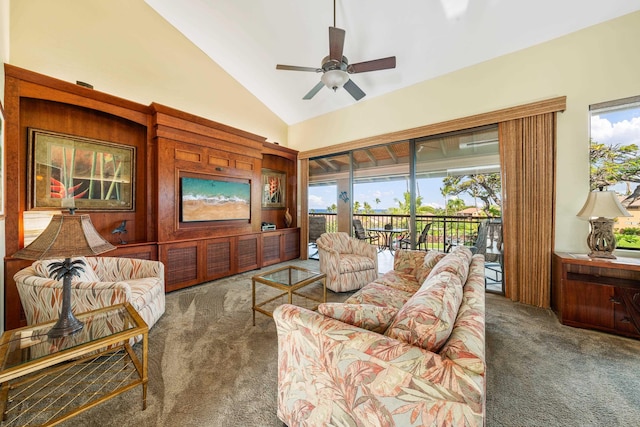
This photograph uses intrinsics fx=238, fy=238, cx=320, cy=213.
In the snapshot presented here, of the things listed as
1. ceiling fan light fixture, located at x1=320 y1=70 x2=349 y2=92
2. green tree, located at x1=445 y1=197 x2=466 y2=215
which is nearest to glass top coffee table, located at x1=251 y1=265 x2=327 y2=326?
ceiling fan light fixture, located at x1=320 y1=70 x2=349 y2=92

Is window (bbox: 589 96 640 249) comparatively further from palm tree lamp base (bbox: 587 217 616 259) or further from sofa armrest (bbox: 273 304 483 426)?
sofa armrest (bbox: 273 304 483 426)

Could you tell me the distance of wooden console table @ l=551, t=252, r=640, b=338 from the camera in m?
2.13

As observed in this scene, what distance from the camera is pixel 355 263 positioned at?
3201 mm

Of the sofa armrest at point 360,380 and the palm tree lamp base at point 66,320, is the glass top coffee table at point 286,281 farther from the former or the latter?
the palm tree lamp base at point 66,320

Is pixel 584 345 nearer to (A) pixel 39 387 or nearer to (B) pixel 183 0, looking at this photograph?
(A) pixel 39 387

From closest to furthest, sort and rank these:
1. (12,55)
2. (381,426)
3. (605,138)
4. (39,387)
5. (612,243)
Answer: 1. (381,426)
2. (39,387)
3. (612,243)
4. (12,55)
5. (605,138)

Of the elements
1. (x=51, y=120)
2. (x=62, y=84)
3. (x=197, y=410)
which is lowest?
(x=197, y=410)

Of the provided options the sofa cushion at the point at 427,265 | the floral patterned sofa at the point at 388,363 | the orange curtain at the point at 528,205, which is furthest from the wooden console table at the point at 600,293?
the floral patterned sofa at the point at 388,363

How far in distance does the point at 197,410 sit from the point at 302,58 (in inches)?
169

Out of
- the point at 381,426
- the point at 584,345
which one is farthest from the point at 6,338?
the point at 584,345

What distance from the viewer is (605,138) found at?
106 inches

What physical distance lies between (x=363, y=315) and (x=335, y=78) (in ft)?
8.56

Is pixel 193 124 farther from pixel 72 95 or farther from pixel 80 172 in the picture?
pixel 80 172

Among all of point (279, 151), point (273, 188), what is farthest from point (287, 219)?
point (279, 151)
